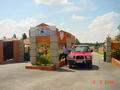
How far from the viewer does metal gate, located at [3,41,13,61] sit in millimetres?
16109

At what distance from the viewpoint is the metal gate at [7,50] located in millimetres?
16109

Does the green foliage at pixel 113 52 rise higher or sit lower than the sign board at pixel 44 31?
lower

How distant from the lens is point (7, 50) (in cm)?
1648

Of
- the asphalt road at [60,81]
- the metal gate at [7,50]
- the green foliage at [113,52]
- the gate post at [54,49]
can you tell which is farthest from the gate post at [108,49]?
the metal gate at [7,50]

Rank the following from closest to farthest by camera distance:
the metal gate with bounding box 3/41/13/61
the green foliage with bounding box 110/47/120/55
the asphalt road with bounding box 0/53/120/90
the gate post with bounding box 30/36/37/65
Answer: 1. the asphalt road with bounding box 0/53/120/90
2. the gate post with bounding box 30/36/37/65
3. the green foliage with bounding box 110/47/120/55
4. the metal gate with bounding box 3/41/13/61

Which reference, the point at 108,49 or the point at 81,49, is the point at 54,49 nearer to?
the point at 81,49

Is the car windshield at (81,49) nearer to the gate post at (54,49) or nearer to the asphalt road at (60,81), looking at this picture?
the gate post at (54,49)

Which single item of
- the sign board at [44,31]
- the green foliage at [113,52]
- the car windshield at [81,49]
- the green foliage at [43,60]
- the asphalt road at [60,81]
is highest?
the sign board at [44,31]

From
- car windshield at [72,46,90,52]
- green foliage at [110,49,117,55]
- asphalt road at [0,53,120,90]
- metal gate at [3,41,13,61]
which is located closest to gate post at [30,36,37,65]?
asphalt road at [0,53,120,90]

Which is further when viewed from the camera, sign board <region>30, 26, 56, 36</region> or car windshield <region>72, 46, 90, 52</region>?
car windshield <region>72, 46, 90, 52</region>

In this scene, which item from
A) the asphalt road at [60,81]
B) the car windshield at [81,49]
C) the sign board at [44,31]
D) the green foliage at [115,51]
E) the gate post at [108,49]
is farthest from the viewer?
the gate post at [108,49]

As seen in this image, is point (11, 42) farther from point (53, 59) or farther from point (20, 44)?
point (53, 59)

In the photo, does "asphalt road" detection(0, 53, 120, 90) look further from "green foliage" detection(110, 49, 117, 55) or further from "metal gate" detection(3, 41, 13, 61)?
"metal gate" detection(3, 41, 13, 61)

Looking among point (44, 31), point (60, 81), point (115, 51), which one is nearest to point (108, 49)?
point (115, 51)
